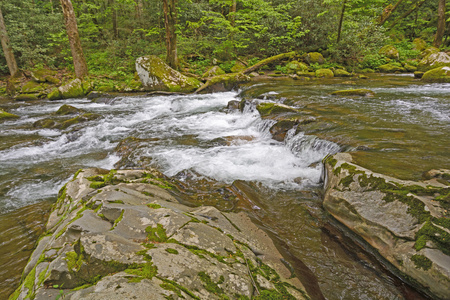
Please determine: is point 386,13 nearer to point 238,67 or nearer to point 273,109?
point 238,67

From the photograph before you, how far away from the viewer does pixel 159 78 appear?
46.0ft

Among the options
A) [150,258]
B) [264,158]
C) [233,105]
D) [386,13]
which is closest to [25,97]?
[233,105]

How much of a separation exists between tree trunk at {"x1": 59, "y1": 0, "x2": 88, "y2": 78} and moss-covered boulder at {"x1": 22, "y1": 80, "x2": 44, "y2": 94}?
2838 millimetres

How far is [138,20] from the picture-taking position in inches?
845

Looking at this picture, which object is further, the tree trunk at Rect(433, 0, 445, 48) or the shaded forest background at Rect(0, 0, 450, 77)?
the tree trunk at Rect(433, 0, 445, 48)

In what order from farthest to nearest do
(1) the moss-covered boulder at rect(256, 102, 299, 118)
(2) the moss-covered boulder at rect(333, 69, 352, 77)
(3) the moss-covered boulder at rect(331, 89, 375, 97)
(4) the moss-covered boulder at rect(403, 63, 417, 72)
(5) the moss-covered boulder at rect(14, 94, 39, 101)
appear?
1. (4) the moss-covered boulder at rect(403, 63, 417, 72)
2. (2) the moss-covered boulder at rect(333, 69, 352, 77)
3. (5) the moss-covered boulder at rect(14, 94, 39, 101)
4. (3) the moss-covered boulder at rect(331, 89, 375, 97)
5. (1) the moss-covered boulder at rect(256, 102, 299, 118)

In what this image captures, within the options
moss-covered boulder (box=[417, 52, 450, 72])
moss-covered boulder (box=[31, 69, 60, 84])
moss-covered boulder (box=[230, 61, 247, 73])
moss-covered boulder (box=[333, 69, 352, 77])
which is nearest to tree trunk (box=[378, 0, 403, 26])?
moss-covered boulder (box=[417, 52, 450, 72])

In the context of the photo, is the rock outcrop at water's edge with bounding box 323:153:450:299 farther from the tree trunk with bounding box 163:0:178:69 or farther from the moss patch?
the tree trunk with bounding box 163:0:178:69

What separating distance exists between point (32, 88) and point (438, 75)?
23.4m

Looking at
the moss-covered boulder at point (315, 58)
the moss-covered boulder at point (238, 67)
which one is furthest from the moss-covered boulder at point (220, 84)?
the moss-covered boulder at point (315, 58)

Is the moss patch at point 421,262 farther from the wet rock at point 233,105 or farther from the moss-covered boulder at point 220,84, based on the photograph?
the moss-covered boulder at point 220,84

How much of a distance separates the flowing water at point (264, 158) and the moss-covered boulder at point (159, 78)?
3.40 m

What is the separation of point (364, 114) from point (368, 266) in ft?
19.0

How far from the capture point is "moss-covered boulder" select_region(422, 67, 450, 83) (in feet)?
39.1
